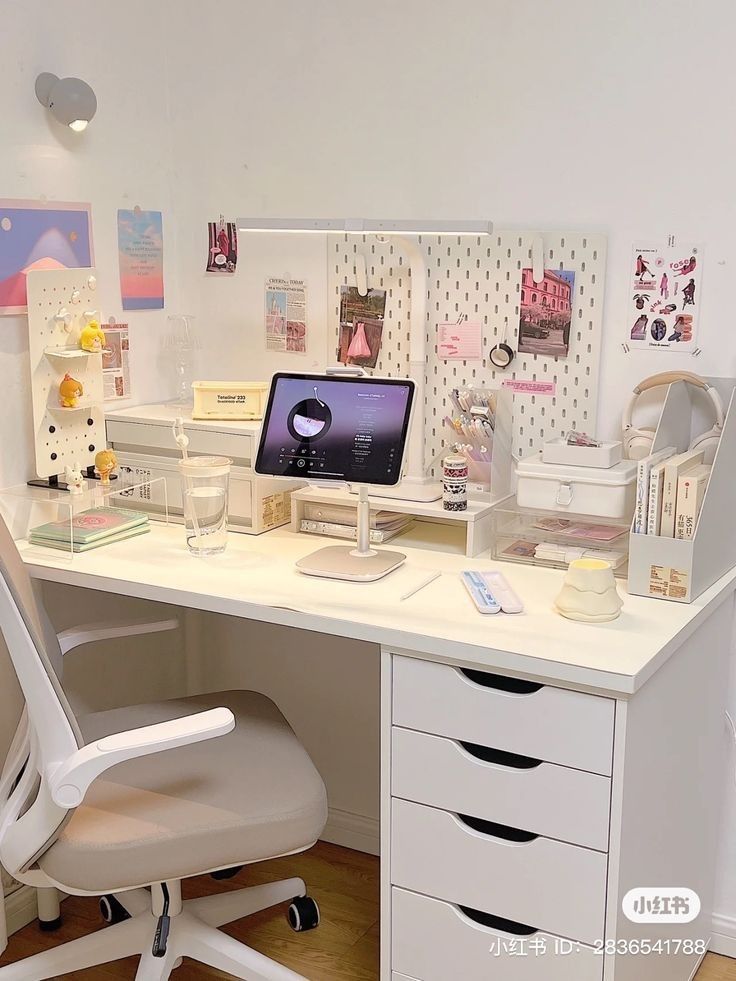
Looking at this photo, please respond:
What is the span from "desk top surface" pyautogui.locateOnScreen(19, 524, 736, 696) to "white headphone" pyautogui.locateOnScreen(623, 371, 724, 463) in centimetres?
26

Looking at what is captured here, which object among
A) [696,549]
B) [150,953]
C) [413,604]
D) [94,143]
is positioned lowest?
[150,953]

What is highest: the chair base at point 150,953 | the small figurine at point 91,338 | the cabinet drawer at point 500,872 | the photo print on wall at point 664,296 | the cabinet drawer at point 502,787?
the photo print on wall at point 664,296

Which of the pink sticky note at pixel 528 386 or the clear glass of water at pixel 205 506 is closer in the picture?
the clear glass of water at pixel 205 506

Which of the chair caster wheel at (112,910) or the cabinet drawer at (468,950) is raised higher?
the cabinet drawer at (468,950)

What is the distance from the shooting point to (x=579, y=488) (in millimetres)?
2105

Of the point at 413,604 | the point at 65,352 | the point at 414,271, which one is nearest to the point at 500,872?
the point at 413,604

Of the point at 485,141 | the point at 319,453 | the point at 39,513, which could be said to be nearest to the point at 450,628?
the point at 319,453

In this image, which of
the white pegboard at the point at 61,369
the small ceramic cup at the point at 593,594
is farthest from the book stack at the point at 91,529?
the small ceramic cup at the point at 593,594

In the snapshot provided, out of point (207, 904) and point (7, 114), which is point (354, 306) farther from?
point (207, 904)

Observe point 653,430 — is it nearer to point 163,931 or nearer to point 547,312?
point 547,312

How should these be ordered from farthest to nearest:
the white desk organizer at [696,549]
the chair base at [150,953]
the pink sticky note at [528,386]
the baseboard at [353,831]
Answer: the baseboard at [353,831] → the pink sticky note at [528,386] → the chair base at [150,953] → the white desk organizer at [696,549]

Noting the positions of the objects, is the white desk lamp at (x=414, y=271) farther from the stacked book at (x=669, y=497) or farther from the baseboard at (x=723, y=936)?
the baseboard at (x=723, y=936)

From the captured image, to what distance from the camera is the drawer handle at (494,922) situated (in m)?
1.78

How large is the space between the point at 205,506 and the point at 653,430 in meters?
0.91
